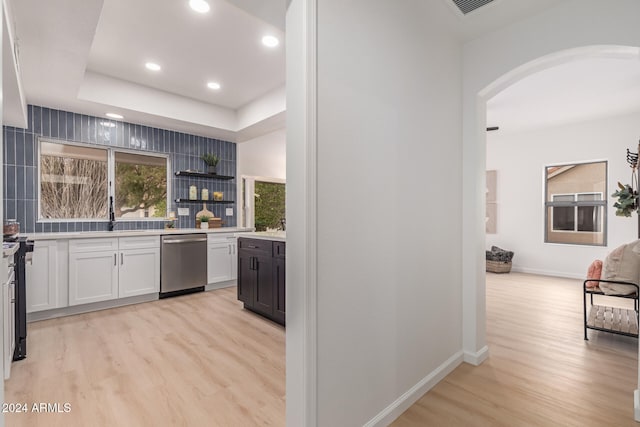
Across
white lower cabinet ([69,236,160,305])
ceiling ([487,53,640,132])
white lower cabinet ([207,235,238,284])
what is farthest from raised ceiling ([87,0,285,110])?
ceiling ([487,53,640,132])

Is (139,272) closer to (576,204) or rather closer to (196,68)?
(196,68)

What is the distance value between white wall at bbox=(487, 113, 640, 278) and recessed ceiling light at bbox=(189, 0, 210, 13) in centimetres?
583

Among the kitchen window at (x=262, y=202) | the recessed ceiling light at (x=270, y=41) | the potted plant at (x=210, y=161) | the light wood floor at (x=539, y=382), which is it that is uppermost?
the recessed ceiling light at (x=270, y=41)

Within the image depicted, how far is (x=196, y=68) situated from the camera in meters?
3.64

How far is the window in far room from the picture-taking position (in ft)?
18.2

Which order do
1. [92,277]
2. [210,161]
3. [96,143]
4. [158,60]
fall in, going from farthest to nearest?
[210,161], [96,143], [92,277], [158,60]

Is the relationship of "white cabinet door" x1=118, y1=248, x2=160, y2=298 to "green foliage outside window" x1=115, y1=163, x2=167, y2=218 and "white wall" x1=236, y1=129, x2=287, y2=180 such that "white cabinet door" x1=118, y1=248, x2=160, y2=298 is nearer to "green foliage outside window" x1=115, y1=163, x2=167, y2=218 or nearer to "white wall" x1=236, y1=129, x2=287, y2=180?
"green foliage outside window" x1=115, y1=163, x2=167, y2=218

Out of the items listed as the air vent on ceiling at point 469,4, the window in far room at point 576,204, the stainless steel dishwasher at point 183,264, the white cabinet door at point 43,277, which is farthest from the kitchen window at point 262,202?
the window in far room at point 576,204

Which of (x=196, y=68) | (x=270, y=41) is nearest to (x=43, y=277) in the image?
(x=196, y=68)

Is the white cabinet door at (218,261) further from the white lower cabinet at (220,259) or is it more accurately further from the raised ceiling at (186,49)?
the raised ceiling at (186,49)

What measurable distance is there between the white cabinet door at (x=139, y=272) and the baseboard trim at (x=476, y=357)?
12.3 ft

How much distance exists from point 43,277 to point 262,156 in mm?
3846

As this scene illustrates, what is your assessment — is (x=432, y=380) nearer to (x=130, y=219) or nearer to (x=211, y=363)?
(x=211, y=363)

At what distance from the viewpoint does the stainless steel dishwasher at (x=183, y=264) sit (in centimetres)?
437
